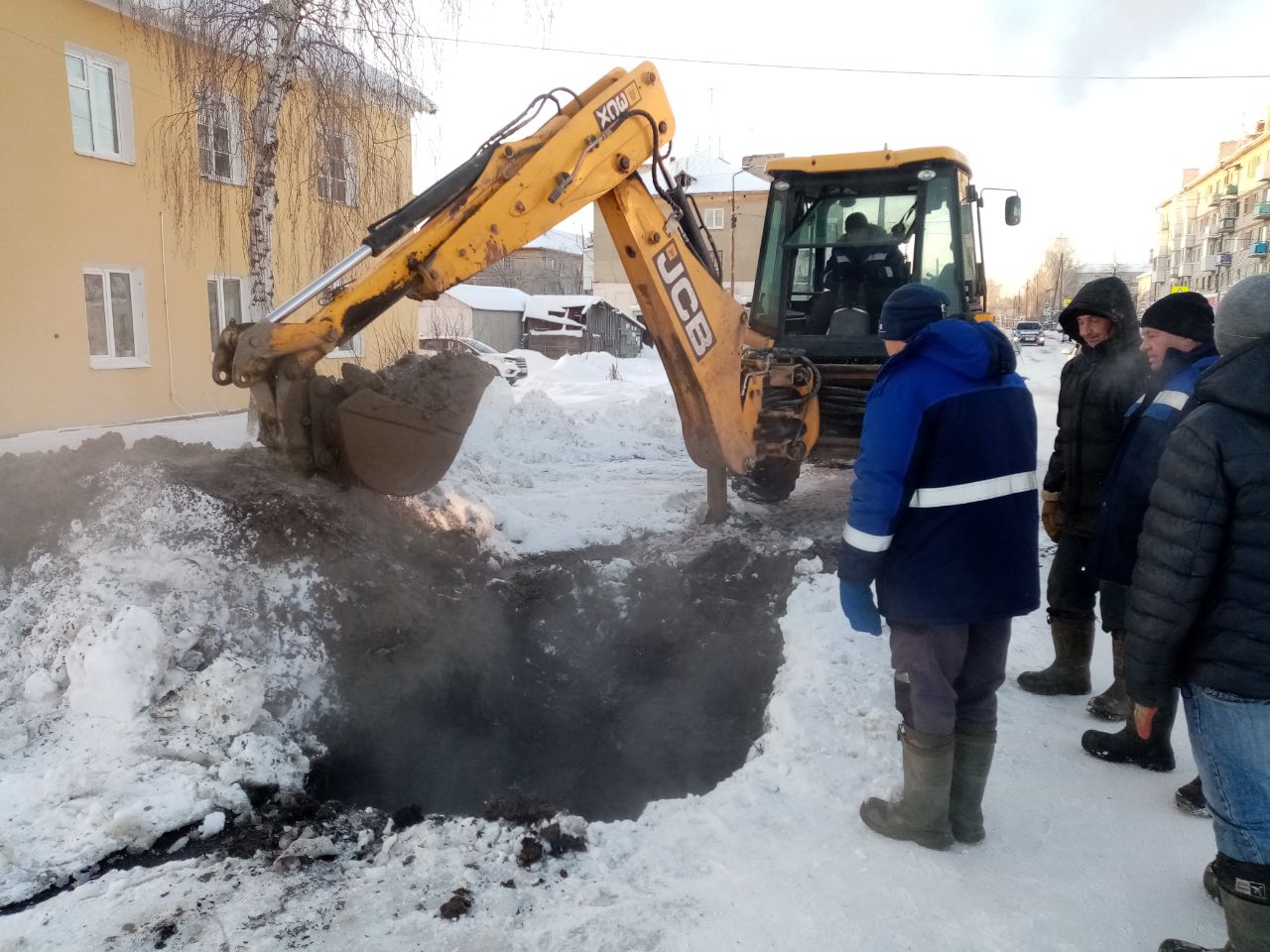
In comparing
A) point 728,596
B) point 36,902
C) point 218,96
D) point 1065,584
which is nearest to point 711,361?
point 728,596

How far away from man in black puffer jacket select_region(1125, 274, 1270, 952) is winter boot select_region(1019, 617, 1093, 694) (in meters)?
1.85

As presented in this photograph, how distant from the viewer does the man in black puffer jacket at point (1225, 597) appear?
86.4 inches

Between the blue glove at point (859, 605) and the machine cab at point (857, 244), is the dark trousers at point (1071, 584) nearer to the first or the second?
the blue glove at point (859, 605)

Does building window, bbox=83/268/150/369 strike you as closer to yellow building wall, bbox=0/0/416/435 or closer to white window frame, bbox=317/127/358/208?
yellow building wall, bbox=0/0/416/435

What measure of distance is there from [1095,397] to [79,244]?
1285cm

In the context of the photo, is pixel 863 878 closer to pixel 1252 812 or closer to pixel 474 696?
pixel 1252 812

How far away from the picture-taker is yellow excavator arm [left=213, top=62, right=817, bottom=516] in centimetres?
463

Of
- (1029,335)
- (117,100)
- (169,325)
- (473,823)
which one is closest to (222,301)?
(169,325)

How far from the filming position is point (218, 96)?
9680 mm

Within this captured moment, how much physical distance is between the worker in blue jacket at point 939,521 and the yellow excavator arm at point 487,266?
272cm

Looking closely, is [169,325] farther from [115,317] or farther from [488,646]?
[488,646]

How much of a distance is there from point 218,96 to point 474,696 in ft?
27.2

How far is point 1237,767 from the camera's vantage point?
2297 millimetres

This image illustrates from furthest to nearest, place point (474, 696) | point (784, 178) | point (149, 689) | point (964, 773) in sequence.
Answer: point (784, 178)
point (474, 696)
point (149, 689)
point (964, 773)
